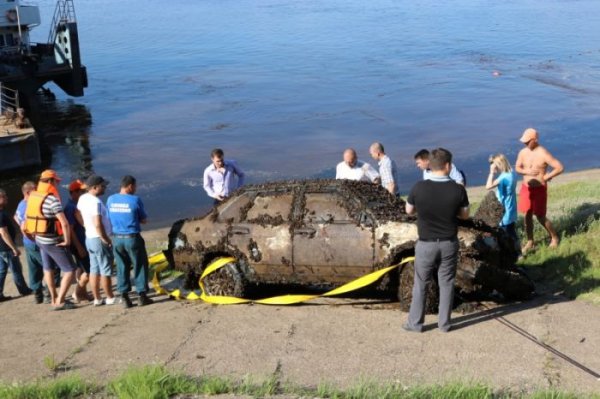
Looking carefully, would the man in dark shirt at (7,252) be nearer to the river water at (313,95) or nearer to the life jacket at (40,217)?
the life jacket at (40,217)

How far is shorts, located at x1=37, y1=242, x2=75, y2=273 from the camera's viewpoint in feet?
29.6

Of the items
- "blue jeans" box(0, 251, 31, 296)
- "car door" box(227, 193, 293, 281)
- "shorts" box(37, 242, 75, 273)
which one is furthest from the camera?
"blue jeans" box(0, 251, 31, 296)

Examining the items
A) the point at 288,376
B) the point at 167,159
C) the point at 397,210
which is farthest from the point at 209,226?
the point at 167,159

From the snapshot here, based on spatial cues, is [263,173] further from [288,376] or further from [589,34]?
[589,34]

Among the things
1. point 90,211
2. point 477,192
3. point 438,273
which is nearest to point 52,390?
point 90,211

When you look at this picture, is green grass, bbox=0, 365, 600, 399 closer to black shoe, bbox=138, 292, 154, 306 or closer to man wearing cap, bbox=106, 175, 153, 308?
man wearing cap, bbox=106, 175, 153, 308

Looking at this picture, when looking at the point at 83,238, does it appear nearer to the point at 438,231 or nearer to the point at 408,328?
the point at 408,328

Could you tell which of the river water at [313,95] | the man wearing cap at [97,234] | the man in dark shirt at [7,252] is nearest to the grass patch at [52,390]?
the man wearing cap at [97,234]

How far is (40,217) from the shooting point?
880 centimetres

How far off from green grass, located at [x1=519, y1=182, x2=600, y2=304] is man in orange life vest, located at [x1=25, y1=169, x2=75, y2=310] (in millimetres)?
5685

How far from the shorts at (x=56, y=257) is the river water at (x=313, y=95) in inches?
410

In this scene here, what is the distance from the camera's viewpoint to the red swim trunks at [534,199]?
387 inches

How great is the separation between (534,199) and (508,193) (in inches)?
21.9

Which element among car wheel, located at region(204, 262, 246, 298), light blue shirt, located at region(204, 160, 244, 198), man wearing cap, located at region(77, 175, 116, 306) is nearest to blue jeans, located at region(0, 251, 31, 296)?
man wearing cap, located at region(77, 175, 116, 306)
